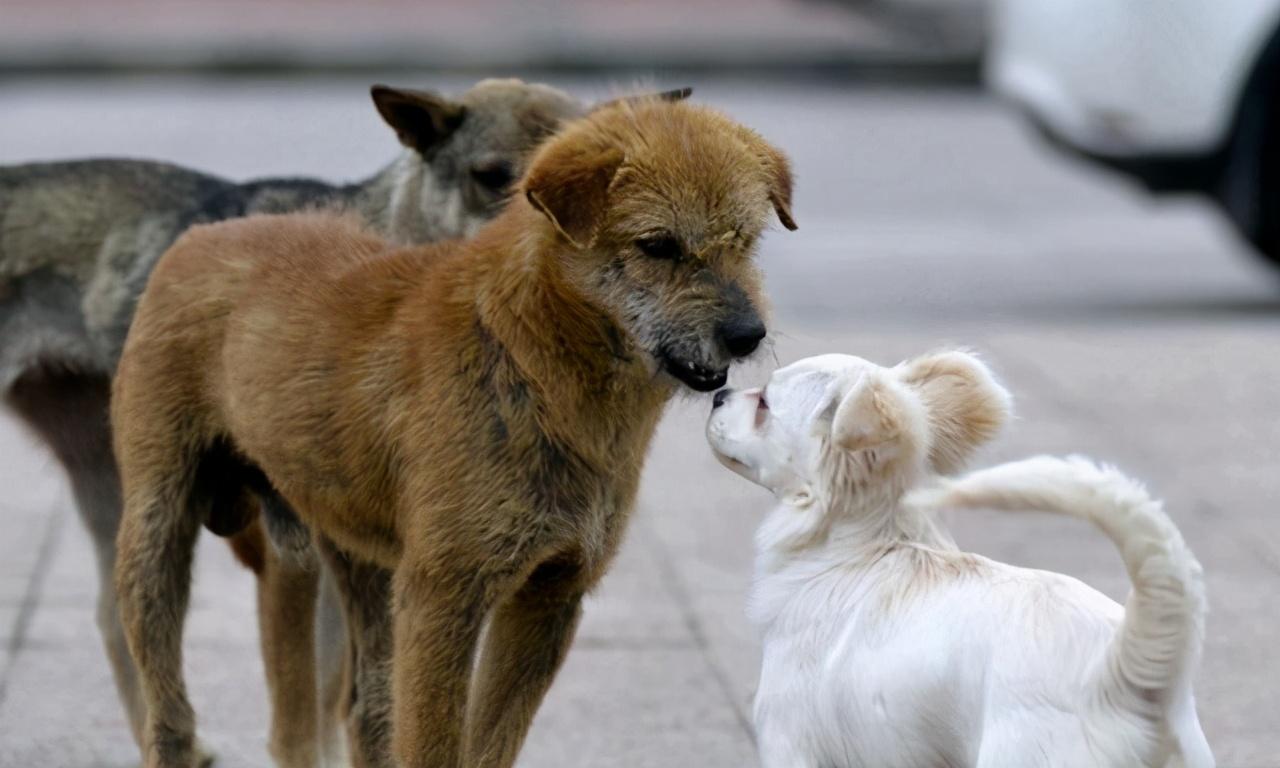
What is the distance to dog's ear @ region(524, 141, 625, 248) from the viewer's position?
156 inches

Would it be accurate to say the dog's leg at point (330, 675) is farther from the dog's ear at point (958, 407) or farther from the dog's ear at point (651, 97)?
the dog's ear at point (958, 407)

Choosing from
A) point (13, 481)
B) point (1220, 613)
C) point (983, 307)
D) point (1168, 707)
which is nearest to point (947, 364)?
point (1168, 707)

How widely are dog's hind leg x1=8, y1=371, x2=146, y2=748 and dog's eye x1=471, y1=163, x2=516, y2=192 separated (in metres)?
1.18

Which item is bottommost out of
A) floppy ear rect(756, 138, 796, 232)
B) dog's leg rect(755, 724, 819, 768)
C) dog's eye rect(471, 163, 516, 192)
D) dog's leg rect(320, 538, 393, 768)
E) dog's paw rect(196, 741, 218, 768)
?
dog's paw rect(196, 741, 218, 768)

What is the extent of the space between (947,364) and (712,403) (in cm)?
52

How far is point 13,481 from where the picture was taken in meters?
7.81

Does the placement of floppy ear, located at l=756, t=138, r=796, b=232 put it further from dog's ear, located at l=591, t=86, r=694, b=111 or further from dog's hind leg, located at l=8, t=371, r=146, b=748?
dog's hind leg, located at l=8, t=371, r=146, b=748

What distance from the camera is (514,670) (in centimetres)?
440

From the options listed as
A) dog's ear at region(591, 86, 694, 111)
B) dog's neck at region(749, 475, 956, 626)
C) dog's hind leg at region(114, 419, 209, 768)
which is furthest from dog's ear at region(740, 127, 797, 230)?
dog's hind leg at region(114, 419, 209, 768)

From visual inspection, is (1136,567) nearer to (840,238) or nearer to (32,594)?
(32,594)

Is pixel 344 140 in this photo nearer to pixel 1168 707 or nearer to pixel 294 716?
pixel 294 716

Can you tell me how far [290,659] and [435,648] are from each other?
3.37 ft

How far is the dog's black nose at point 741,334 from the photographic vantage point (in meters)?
3.93

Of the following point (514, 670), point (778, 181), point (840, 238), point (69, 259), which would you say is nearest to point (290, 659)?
point (514, 670)
